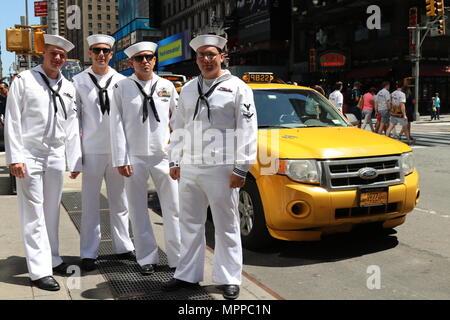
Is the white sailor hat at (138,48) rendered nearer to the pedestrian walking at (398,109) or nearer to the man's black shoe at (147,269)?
the man's black shoe at (147,269)

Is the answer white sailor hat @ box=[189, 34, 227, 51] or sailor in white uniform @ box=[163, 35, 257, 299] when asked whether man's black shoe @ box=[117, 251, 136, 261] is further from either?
white sailor hat @ box=[189, 34, 227, 51]

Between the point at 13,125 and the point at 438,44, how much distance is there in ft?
119

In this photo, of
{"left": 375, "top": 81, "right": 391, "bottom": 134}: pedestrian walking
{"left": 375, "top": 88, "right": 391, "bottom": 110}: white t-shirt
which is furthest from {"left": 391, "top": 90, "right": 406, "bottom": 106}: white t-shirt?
{"left": 375, "top": 88, "right": 391, "bottom": 110}: white t-shirt

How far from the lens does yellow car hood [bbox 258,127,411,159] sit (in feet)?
16.9

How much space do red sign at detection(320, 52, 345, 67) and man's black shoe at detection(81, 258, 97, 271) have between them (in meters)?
37.3

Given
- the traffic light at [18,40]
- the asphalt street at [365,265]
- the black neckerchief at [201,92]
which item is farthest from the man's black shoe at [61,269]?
the traffic light at [18,40]

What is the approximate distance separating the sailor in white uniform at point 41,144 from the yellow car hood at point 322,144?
6.38 feet

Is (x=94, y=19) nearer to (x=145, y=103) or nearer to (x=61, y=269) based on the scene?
(x=145, y=103)

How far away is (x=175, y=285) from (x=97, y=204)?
1.25 m

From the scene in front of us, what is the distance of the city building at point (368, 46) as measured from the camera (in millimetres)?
35281

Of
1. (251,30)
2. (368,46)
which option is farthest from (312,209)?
(251,30)
